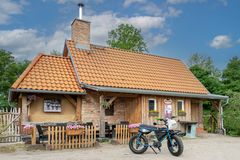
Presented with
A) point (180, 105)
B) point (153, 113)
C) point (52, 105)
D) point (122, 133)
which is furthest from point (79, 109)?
point (180, 105)

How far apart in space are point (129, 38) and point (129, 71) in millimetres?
18008

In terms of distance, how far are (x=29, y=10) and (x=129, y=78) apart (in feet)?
21.5

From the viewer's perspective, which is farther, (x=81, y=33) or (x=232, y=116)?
(x=232, y=116)

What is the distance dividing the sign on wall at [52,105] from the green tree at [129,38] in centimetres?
2093

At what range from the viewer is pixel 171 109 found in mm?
16547

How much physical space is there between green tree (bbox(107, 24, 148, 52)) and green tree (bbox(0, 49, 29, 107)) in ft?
43.0

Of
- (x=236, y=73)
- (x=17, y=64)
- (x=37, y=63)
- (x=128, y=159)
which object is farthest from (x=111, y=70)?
(x=17, y=64)

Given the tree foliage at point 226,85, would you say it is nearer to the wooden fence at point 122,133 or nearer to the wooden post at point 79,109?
the wooden fence at point 122,133

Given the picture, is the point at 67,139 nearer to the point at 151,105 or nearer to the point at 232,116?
the point at 151,105

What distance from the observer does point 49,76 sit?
14.3 metres

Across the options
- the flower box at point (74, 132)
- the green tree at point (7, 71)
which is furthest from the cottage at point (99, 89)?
the green tree at point (7, 71)

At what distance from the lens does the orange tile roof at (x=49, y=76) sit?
520 inches

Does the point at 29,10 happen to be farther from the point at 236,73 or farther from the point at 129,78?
the point at 236,73

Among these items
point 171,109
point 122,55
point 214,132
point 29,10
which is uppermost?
point 29,10
